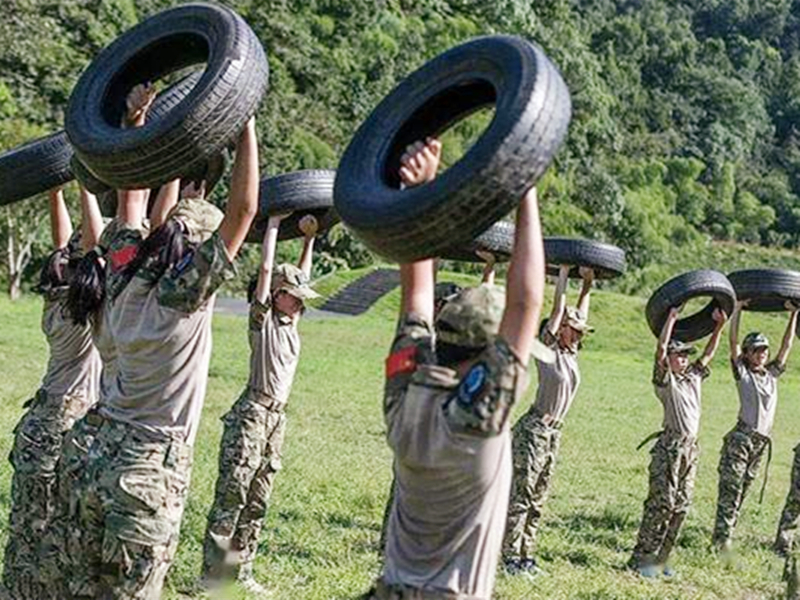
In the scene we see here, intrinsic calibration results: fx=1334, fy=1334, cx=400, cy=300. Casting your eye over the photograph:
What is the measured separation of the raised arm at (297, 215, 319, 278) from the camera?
8844mm

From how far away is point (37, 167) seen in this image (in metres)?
7.23

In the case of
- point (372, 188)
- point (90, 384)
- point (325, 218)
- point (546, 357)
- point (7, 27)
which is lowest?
point (7, 27)

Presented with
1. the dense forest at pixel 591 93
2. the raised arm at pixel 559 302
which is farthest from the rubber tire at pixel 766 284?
the dense forest at pixel 591 93

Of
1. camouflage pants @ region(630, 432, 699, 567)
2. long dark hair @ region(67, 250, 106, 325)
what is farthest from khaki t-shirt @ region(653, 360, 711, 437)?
long dark hair @ region(67, 250, 106, 325)

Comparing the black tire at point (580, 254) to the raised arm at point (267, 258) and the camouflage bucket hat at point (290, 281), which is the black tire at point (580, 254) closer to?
the camouflage bucket hat at point (290, 281)

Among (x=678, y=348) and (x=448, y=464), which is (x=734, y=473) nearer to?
(x=678, y=348)

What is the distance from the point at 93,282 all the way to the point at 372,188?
5.20 feet

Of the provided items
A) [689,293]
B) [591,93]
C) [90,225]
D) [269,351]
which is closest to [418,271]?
[90,225]

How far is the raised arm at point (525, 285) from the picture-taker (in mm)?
4234

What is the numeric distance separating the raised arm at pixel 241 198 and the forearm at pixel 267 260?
130 inches

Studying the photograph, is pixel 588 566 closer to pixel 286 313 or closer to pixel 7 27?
pixel 286 313

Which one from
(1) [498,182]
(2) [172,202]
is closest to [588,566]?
(2) [172,202]

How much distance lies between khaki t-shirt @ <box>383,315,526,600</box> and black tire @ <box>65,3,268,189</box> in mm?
1310

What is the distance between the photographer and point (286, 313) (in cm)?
921
